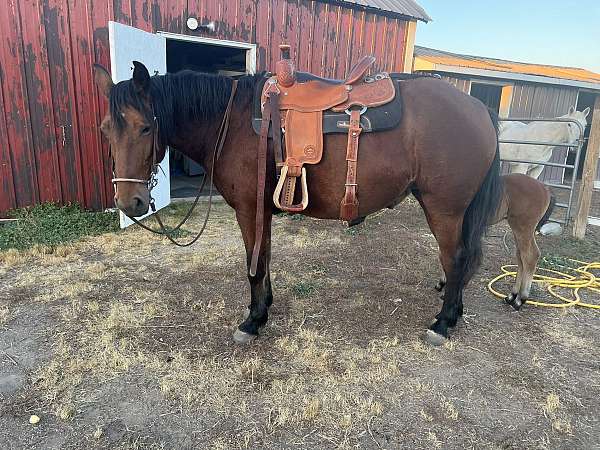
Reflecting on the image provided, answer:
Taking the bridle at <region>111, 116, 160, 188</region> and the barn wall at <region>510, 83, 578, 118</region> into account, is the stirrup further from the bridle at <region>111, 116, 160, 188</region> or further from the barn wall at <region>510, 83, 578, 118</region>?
the barn wall at <region>510, 83, 578, 118</region>

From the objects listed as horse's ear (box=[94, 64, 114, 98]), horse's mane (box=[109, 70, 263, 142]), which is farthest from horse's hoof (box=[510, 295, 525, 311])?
horse's ear (box=[94, 64, 114, 98])

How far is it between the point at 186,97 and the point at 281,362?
1728mm

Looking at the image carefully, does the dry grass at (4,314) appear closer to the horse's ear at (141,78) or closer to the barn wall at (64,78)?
the horse's ear at (141,78)

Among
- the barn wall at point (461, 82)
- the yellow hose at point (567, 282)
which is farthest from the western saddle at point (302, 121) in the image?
the barn wall at point (461, 82)

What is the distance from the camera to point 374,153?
2.52 m

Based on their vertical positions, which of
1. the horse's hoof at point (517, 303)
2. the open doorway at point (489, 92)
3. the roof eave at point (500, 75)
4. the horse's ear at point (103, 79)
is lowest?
the horse's hoof at point (517, 303)

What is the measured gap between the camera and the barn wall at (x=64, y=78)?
5070 mm

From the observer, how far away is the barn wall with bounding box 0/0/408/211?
507 centimetres

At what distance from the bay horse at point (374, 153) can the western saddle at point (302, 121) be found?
0.23ft

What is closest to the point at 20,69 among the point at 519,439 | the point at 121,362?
the point at 121,362

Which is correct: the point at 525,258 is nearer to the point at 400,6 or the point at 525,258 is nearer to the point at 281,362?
the point at 281,362

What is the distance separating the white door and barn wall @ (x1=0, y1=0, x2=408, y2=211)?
564mm

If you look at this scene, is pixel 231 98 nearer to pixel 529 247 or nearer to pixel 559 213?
pixel 529 247

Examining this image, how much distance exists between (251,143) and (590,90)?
11546 mm
